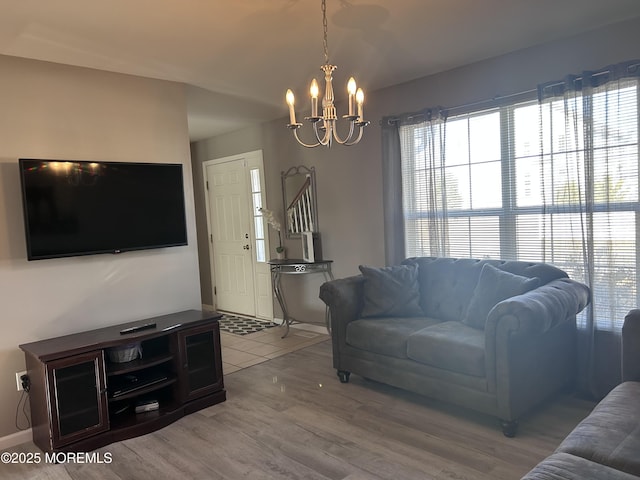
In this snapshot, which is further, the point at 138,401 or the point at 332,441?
the point at 138,401

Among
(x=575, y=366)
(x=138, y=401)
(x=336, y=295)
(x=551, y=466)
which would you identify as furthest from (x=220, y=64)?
(x=575, y=366)

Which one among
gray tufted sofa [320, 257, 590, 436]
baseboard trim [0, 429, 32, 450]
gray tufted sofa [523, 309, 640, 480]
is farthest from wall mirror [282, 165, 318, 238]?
gray tufted sofa [523, 309, 640, 480]

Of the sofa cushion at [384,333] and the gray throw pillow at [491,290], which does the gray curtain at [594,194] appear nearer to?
the gray throw pillow at [491,290]

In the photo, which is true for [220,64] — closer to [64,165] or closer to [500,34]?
[64,165]

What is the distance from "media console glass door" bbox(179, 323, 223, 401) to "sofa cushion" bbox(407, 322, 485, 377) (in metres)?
1.40

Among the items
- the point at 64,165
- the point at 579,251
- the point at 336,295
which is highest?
the point at 64,165

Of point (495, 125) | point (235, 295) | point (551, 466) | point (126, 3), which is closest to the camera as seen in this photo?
point (551, 466)

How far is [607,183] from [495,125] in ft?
3.03

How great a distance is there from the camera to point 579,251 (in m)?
3.06

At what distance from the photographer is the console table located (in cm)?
469

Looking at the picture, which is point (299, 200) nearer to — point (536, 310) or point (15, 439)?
point (536, 310)

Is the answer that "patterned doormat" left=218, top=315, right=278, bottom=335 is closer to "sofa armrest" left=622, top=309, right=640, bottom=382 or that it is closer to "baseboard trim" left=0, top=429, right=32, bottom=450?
"baseboard trim" left=0, top=429, right=32, bottom=450

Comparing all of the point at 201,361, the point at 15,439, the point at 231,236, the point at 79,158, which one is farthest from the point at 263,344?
the point at 79,158

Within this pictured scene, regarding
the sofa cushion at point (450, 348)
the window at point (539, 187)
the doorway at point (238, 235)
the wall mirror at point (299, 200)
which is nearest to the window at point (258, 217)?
the doorway at point (238, 235)
